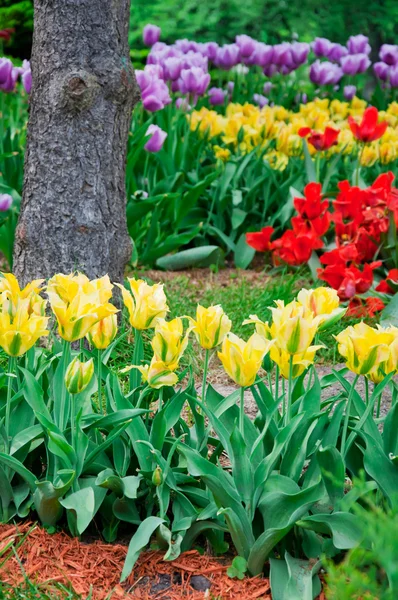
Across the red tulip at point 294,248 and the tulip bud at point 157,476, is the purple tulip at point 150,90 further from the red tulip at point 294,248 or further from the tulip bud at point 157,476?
the tulip bud at point 157,476

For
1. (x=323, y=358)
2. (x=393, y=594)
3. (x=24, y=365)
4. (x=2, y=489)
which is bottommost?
(x=323, y=358)

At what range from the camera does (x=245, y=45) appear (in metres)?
6.09

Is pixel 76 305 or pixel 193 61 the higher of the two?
pixel 193 61

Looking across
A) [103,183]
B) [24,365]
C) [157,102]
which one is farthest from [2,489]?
[157,102]

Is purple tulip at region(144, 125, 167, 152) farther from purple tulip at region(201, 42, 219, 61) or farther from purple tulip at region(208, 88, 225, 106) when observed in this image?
purple tulip at region(201, 42, 219, 61)

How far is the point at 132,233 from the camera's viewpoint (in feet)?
13.2

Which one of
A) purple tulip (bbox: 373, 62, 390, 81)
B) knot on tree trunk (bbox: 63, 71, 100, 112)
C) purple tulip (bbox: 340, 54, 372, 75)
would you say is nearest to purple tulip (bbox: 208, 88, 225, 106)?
purple tulip (bbox: 340, 54, 372, 75)

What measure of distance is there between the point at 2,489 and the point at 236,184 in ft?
9.51

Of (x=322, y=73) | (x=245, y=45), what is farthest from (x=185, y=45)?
(x=322, y=73)

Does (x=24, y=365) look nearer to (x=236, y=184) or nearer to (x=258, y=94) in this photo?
(x=236, y=184)

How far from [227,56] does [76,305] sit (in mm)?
4762

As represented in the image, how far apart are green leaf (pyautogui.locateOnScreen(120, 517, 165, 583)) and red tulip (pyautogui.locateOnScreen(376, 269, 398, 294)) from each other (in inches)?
84.5

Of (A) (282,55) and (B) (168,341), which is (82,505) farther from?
(A) (282,55)

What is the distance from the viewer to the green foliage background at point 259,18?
745 cm
